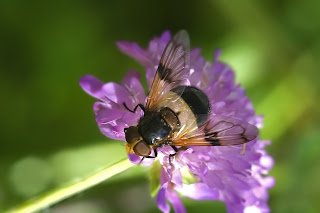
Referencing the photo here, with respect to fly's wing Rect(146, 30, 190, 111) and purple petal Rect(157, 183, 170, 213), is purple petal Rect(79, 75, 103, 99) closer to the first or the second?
fly's wing Rect(146, 30, 190, 111)

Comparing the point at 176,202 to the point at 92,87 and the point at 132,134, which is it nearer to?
the point at 132,134

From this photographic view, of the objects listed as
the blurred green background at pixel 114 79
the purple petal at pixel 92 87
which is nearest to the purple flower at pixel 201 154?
the purple petal at pixel 92 87

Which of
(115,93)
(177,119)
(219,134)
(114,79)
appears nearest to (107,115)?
(115,93)

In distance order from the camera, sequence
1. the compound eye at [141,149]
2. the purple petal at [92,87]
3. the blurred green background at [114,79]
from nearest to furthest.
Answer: the compound eye at [141,149], the purple petal at [92,87], the blurred green background at [114,79]

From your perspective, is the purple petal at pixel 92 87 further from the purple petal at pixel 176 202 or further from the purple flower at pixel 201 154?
the purple petal at pixel 176 202

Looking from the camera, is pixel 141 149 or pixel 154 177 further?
pixel 154 177

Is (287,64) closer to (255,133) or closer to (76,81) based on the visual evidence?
(76,81)

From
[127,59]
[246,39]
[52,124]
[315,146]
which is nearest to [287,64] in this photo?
[246,39]

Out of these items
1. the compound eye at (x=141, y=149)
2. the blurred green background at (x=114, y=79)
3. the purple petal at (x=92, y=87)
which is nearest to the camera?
the compound eye at (x=141, y=149)
